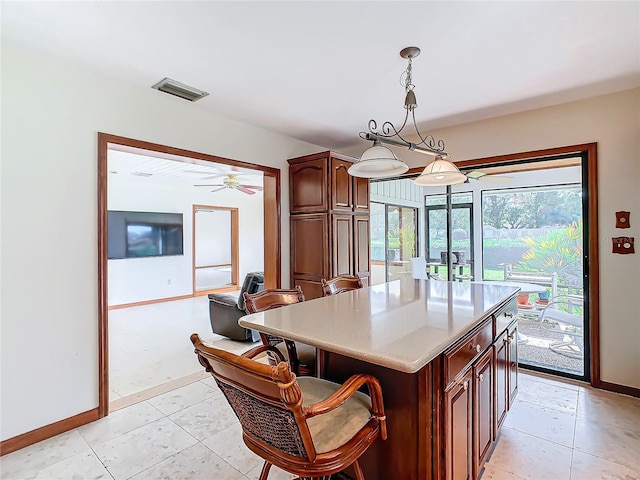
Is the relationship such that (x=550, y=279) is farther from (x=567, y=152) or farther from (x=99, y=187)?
(x=99, y=187)

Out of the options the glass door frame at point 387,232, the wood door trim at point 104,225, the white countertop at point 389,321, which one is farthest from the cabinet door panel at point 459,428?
the glass door frame at point 387,232

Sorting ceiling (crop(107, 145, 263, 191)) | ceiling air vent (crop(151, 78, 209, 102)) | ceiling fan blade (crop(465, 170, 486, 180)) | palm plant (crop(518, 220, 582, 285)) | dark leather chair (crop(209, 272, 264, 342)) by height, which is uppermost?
ceiling air vent (crop(151, 78, 209, 102))

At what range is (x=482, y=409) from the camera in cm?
174

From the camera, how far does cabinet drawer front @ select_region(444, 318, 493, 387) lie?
136 cm

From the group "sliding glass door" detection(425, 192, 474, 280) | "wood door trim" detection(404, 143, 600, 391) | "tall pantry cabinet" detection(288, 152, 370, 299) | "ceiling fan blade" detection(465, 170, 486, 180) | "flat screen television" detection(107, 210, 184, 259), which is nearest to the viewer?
"wood door trim" detection(404, 143, 600, 391)

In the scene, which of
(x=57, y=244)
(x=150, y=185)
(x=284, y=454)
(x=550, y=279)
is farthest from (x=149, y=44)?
(x=150, y=185)

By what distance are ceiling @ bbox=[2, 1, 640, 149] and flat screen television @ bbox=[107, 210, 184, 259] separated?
4.46 m

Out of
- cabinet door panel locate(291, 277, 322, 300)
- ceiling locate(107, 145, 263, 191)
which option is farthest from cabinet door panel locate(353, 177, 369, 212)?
ceiling locate(107, 145, 263, 191)

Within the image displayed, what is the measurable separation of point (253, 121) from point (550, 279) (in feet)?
12.3

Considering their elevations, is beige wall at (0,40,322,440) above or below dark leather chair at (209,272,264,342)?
above

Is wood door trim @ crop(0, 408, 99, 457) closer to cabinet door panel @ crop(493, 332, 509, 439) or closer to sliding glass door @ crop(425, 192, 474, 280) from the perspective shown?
cabinet door panel @ crop(493, 332, 509, 439)

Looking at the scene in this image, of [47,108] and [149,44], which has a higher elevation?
[149,44]

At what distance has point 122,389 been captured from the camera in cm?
301

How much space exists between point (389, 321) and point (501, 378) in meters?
0.98
